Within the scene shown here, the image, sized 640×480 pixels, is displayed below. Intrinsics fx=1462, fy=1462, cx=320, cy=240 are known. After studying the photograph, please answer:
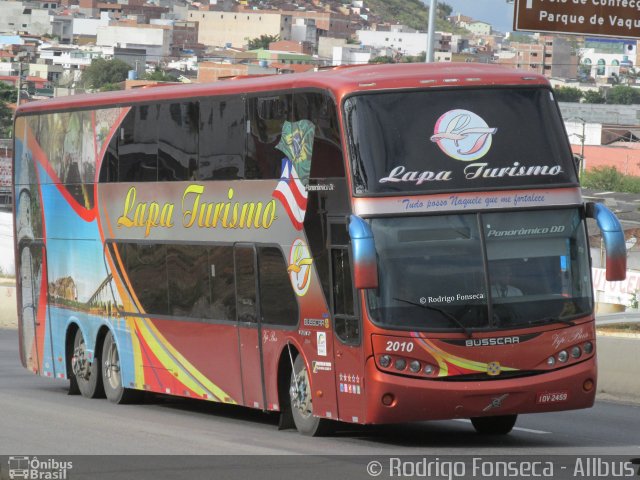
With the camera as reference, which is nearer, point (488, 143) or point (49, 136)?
point (488, 143)

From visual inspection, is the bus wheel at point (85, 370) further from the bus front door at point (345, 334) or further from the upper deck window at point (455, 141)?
the upper deck window at point (455, 141)

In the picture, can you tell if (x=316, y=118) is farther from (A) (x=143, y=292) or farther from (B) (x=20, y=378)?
(B) (x=20, y=378)

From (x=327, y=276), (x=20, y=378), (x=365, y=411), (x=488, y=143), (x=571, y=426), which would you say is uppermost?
(x=488, y=143)

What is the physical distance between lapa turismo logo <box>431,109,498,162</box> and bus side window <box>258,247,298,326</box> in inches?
87.1

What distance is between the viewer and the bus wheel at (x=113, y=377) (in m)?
19.2

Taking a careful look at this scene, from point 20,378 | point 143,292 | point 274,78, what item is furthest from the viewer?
point 20,378

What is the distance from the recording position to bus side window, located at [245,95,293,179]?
1486 centimetres

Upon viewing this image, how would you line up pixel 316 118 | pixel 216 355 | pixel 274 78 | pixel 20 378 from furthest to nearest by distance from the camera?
pixel 20 378 < pixel 216 355 < pixel 274 78 < pixel 316 118

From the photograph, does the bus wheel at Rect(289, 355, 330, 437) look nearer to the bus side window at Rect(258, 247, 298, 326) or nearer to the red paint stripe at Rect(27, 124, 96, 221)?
the bus side window at Rect(258, 247, 298, 326)

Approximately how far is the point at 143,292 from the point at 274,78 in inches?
157

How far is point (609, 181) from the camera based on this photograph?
10625 centimetres

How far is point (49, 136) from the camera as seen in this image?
67.5 ft

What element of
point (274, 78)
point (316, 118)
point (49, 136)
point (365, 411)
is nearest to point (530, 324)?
point (365, 411)

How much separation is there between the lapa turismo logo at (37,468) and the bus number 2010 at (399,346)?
297cm
